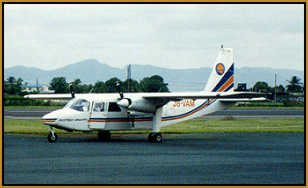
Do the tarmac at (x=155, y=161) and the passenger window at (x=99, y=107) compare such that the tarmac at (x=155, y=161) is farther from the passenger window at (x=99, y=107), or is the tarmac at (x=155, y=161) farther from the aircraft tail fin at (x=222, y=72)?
the aircraft tail fin at (x=222, y=72)

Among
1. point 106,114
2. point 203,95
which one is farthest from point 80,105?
point 203,95

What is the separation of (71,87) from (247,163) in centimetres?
1368

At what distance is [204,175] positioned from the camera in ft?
56.9

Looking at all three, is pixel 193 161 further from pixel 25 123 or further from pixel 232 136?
pixel 25 123

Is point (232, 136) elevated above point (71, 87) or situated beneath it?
situated beneath

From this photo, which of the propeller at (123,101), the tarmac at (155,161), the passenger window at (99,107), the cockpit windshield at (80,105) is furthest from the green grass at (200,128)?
the propeller at (123,101)

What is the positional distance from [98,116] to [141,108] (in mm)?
2174

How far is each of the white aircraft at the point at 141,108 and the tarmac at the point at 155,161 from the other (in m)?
0.86

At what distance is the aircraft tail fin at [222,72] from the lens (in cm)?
3334

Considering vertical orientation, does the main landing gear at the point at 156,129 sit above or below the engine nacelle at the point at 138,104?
below

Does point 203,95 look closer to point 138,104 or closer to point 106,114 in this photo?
point 138,104

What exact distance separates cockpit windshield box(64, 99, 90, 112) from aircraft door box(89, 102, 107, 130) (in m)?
0.35

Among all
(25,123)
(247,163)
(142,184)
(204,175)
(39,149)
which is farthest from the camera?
(25,123)

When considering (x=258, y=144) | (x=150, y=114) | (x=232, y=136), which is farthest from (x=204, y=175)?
(x=232, y=136)
